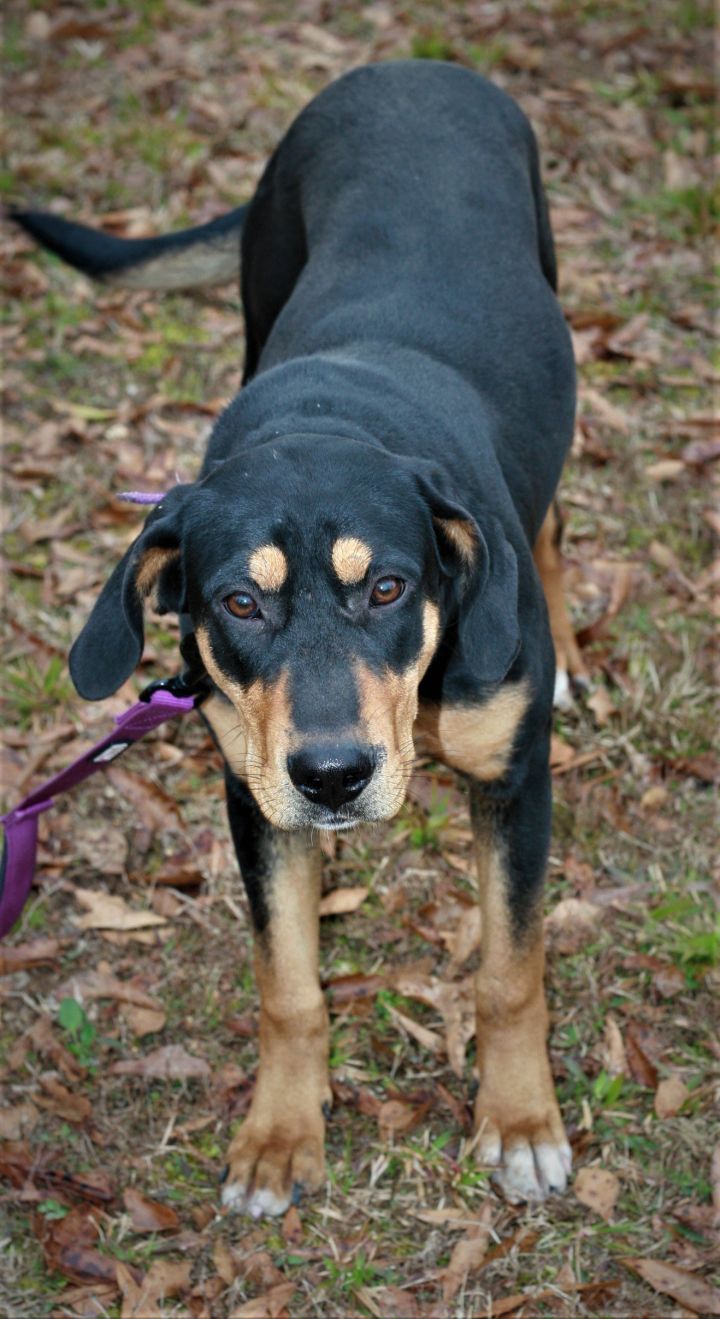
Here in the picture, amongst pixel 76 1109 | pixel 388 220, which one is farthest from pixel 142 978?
pixel 388 220

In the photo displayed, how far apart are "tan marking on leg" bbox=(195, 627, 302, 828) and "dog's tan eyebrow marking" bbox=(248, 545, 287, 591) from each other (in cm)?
21

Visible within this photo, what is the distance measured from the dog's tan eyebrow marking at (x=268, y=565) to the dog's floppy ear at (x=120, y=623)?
0.29 meters

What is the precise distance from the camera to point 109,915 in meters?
4.71

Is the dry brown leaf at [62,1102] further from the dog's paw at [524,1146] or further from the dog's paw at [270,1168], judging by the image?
the dog's paw at [524,1146]

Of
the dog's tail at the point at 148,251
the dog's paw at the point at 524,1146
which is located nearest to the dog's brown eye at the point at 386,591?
the dog's paw at the point at 524,1146

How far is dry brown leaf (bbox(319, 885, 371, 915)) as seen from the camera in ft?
15.1

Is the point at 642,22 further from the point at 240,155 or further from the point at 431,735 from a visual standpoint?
the point at 431,735

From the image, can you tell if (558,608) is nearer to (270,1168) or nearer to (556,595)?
(556,595)

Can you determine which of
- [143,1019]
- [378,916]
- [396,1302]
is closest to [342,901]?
[378,916]

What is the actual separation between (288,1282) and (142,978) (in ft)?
3.77

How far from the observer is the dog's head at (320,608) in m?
2.96

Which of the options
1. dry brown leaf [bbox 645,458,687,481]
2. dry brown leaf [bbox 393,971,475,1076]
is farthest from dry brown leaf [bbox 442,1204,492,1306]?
dry brown leaf [bbox 645,458,687,481]

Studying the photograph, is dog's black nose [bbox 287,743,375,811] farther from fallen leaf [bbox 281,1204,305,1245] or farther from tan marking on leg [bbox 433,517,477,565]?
fallen leaf [bbox 281,1204,305,1245]

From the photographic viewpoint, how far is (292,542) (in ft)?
9.98
